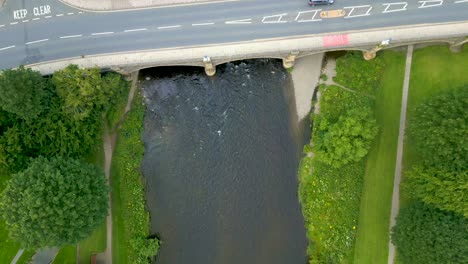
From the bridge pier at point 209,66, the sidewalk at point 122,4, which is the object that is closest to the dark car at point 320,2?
the bridge pier at point 209,66

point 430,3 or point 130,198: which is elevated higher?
point 430,3

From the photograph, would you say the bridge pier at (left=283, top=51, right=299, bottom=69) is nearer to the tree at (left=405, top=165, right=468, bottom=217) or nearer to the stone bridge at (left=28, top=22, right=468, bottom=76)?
the stone bridge at (left=28, top=22, right=468, bottom=76)

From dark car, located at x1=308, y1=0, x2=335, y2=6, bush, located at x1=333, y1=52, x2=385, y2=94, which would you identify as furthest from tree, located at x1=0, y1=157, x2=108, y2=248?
bush, located at x1=333, y1=52, x2=385, y2=94

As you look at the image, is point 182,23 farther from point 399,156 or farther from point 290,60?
point 399,156

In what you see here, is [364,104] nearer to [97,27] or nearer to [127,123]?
[127,123]

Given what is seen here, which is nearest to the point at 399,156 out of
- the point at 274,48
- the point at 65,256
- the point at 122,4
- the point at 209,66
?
the point at 274,48
